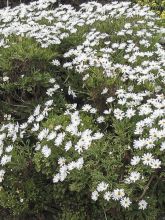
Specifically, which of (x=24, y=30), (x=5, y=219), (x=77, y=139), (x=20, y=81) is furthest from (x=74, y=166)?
(x=24, y=30)

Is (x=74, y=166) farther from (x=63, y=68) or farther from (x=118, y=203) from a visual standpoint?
(x=63, y=68)

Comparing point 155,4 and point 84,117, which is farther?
point 155,4

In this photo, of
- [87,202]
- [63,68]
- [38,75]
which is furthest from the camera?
[63,68]

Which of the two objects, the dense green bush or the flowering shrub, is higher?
the flowering shrub

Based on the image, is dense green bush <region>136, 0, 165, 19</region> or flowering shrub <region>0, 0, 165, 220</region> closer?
flowering shrub <region>0, 0, 165, 220</region>

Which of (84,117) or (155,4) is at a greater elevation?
→ (84,117)

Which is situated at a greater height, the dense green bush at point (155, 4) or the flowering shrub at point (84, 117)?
the flowering shrub at point (84, 117)

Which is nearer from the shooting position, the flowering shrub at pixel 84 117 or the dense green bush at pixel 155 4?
the flowering shrub at pixel 84 117

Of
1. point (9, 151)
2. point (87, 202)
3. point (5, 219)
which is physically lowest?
point (5, 219)
